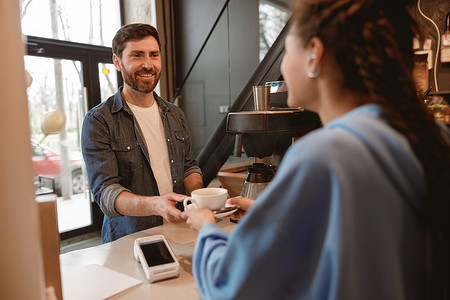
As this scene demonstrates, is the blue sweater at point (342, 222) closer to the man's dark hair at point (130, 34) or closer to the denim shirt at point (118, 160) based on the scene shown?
the denim shirt at point (118, 160)

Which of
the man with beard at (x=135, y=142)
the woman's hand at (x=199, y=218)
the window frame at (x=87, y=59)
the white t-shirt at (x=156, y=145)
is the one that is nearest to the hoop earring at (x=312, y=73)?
the woman's hand at (x=199, y=218)

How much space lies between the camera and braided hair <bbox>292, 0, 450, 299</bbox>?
0.60 metres

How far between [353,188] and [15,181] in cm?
56

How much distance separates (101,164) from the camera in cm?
175

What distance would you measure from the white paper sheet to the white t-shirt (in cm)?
86

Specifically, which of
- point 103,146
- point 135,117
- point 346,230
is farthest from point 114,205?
point 346,230

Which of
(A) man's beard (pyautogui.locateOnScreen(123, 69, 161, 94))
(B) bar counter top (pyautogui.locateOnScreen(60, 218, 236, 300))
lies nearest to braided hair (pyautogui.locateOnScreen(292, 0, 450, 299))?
(B) bar counter top (pyautogui.locateOnScreen(60, 218, 236, 300))

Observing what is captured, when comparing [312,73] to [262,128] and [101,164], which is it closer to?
[262,128]

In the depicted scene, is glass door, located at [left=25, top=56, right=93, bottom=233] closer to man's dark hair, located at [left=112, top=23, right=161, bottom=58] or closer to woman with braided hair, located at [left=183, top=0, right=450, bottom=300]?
man's dark hair, located at [left=112, top=23, right=161, bottom=58]

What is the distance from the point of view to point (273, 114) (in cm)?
160

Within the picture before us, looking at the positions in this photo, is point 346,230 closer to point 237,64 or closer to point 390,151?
point 390,151

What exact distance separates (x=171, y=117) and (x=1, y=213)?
5.21ft

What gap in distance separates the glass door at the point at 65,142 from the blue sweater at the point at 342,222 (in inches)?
145

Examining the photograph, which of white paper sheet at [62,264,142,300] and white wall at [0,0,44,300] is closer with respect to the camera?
white wall at [0,0,44,300]
